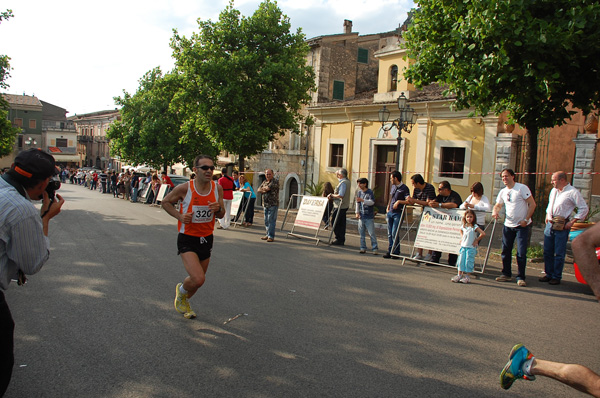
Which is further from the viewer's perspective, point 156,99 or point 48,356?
point 156,99

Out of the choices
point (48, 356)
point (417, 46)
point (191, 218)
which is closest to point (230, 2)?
point (417, 46)

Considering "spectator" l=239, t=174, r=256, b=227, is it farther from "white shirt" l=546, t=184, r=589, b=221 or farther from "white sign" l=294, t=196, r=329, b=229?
"white shirt" l=546, t=184, r=589, b=221

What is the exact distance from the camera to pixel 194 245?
5363 millimetres

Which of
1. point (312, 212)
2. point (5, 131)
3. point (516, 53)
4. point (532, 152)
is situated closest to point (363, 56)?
point (312, 212)

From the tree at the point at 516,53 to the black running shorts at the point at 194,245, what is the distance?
6.66 meters

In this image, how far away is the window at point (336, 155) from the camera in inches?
1060

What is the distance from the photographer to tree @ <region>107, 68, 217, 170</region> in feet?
123

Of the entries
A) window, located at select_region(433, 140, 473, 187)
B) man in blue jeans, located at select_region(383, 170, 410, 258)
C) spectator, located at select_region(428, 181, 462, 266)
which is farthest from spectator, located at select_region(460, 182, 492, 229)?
window, located at select_region(433, 140, 473, 187)

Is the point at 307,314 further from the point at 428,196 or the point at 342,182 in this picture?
the point at 342,182

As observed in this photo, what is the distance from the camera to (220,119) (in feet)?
74.5

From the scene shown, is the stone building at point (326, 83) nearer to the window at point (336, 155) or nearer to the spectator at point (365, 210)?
the window at point (336, 155)

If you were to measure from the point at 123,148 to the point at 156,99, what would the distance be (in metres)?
6.20

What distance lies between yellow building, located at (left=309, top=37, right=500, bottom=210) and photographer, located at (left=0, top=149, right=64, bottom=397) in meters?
16.6

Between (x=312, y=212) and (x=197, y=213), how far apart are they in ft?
23.0
